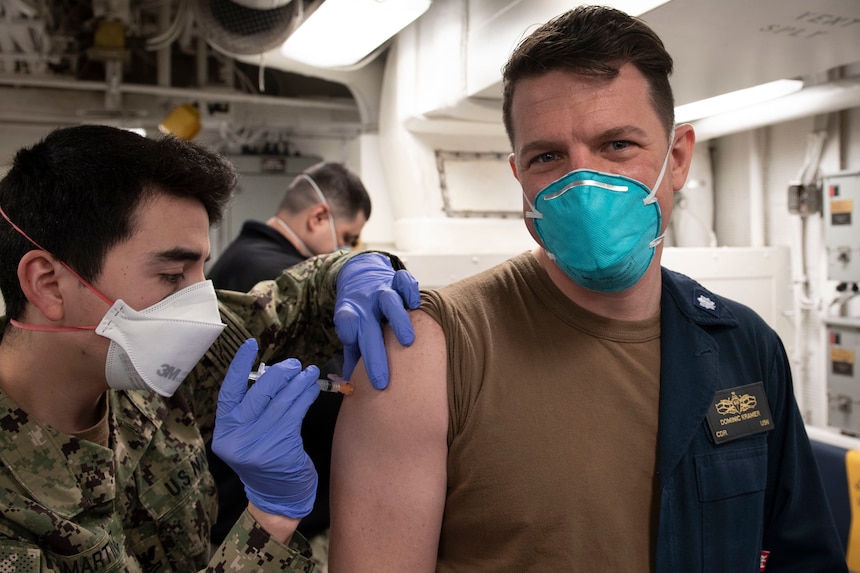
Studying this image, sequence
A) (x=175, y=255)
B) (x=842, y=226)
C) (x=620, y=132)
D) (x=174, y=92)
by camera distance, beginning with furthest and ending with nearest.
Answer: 1. (x=174, y=92)
2. (x=842, y=226)
3. (x=175, y=255)
4. (x=620, y=132)

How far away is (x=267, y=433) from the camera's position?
120 centimetres

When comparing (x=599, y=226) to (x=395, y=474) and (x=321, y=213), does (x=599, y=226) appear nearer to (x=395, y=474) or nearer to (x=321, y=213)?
(x=395, y=474)

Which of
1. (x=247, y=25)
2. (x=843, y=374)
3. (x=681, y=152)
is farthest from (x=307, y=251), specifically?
(x=843, y=374)

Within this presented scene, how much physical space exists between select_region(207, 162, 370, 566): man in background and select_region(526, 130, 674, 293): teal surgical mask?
943 millimetres

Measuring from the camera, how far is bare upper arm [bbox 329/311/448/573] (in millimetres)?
1166

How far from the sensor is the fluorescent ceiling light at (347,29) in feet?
8.26

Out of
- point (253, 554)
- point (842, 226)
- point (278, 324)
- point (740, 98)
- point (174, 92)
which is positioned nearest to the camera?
point (253, 554)

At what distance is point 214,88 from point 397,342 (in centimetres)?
396

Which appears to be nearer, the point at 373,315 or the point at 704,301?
the point at 373,315

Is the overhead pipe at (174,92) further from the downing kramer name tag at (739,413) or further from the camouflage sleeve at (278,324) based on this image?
the downing kramer name tag at (739,413)

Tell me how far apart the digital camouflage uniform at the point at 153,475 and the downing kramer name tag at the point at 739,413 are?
82cm

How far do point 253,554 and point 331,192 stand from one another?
7.22 feet

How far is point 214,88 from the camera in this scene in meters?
4.67

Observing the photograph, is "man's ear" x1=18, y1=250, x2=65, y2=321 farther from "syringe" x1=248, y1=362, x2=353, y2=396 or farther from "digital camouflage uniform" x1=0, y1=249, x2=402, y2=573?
"syringe" x1=248, y1=362, x2=353, y2=396
